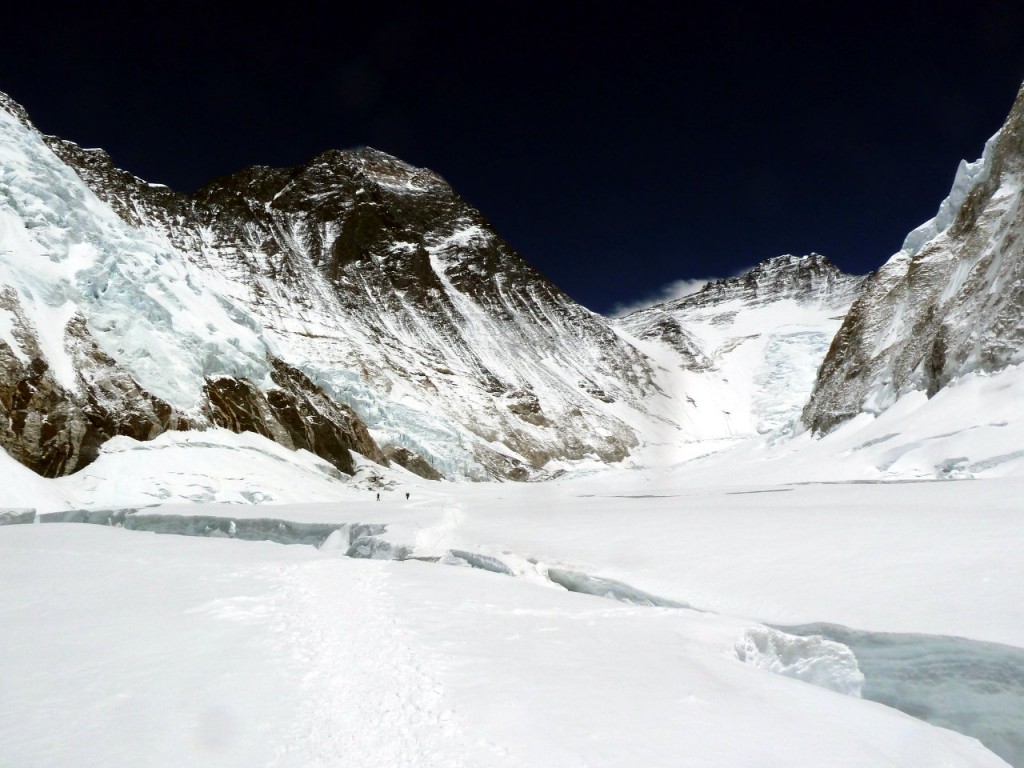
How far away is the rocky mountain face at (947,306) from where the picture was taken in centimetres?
2247

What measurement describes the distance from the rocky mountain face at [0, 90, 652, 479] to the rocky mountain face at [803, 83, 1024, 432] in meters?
31.6

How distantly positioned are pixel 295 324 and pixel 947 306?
5912cm

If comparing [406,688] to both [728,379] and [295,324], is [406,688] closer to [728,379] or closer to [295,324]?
[295,324]

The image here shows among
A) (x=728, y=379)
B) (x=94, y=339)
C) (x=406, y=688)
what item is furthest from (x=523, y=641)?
(x=728, y=379)

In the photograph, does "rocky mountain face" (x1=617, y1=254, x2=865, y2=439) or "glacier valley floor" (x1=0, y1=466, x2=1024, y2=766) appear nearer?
"glacier valley floor" (x1=0, y1=466, x2=1024, y2=766)

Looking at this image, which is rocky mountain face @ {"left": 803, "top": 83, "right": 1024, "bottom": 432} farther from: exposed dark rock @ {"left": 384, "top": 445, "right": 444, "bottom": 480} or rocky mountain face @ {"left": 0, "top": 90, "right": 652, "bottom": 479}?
rocky mountain face @ {"left": 0, "top": 90, "right": 652, "bottom": 479}

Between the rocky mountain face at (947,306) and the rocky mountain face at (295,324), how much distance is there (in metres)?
31.6

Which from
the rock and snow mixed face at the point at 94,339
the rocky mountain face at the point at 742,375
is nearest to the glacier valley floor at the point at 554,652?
the rock and snow mixed face at the point at 94,339

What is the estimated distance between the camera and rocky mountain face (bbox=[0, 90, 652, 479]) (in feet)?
97.7

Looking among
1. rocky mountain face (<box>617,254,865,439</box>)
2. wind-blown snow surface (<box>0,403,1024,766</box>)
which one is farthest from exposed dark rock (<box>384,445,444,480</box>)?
rocky mountain face (<box>617,254,865,439</box>)

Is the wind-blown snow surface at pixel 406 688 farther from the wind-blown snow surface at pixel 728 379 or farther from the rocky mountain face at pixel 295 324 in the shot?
the wind-blown snow surface at pixel 728 379

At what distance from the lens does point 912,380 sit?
1069 inches

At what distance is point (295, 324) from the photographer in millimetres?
70062

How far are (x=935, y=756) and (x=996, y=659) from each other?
1147 mm
